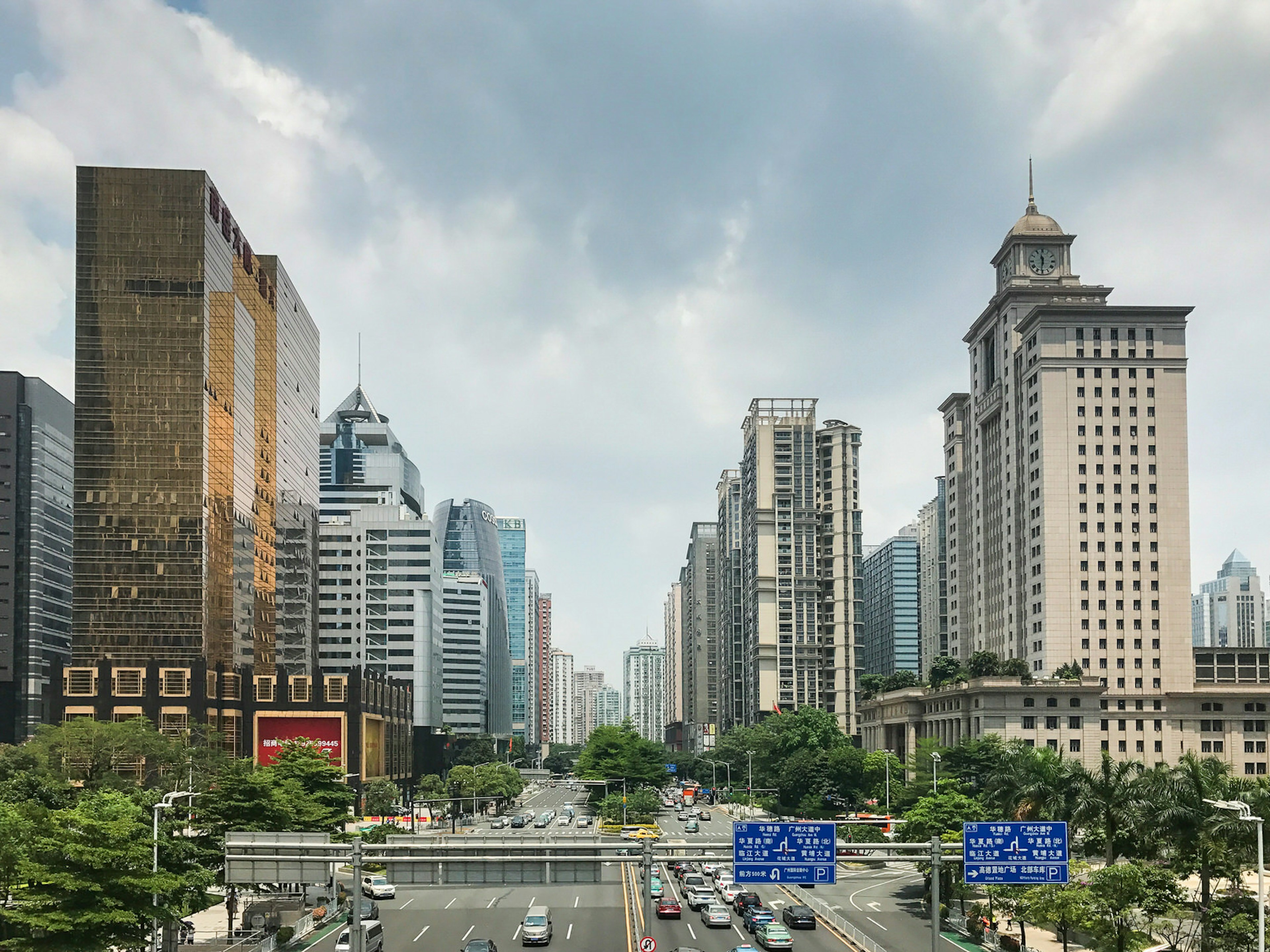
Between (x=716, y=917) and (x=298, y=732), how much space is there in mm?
81668

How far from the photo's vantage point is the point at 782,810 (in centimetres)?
13850

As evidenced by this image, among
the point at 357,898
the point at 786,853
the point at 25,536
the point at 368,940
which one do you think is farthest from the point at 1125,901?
the point at 25,536

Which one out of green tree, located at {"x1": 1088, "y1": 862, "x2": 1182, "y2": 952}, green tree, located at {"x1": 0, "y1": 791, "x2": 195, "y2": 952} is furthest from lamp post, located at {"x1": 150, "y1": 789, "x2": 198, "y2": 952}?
green tree, located at {"x1": 1088, "y1": 862, "x2": 1182, "y2": 952}

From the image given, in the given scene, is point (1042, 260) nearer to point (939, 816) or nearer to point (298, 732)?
point (939, 816)

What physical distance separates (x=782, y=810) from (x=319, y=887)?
72118mm

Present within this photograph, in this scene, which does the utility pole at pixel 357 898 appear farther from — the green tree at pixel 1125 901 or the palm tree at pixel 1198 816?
the palm tree at pixel 1198 816

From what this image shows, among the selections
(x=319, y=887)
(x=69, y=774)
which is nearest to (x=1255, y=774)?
(x=319, y=887)

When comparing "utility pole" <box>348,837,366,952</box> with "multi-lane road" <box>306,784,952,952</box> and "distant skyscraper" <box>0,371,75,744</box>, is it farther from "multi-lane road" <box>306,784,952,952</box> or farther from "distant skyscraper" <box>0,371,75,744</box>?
"distant skyscraper" <box>0,371,75,744</box>

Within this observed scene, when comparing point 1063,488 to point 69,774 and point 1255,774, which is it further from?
point 69,774

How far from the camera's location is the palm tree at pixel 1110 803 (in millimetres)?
61969

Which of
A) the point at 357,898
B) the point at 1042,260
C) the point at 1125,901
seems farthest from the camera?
the point at 1042,260

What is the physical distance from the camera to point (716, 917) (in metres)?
63.6

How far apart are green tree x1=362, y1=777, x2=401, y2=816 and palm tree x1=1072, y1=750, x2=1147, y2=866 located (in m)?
88.7

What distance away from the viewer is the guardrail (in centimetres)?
5778
